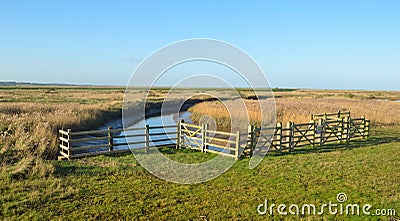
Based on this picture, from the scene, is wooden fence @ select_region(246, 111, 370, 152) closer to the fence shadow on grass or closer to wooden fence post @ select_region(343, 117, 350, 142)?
wooden fence post @ select_region(343, 117, 350, 142)

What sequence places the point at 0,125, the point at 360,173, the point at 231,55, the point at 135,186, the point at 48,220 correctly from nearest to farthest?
the point at 48,220 → the point at 135,186 → the point at 360,173 → the point at 231,55 → the point at 0,125

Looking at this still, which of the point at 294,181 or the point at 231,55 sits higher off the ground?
the point at 231,55

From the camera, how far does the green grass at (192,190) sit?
6.86 meters

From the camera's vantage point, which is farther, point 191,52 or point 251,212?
point 191,52

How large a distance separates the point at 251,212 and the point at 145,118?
96.2ft

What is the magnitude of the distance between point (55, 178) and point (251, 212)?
19.9 feet

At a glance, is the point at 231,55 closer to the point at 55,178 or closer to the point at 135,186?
the point at 135,186

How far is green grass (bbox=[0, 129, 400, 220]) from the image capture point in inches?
270

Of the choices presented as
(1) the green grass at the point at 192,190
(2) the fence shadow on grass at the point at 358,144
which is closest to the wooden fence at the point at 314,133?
(2) the fence shadow on grass at the point at 358,144

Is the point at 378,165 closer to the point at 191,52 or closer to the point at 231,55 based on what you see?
the point at 231,55

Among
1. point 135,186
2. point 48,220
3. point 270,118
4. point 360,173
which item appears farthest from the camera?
point 270,118

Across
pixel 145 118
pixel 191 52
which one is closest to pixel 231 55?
pixel 191 52

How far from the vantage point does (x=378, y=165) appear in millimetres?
11375

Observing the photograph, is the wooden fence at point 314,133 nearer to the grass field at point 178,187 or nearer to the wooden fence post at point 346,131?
the wooden fence post at point 346,131
